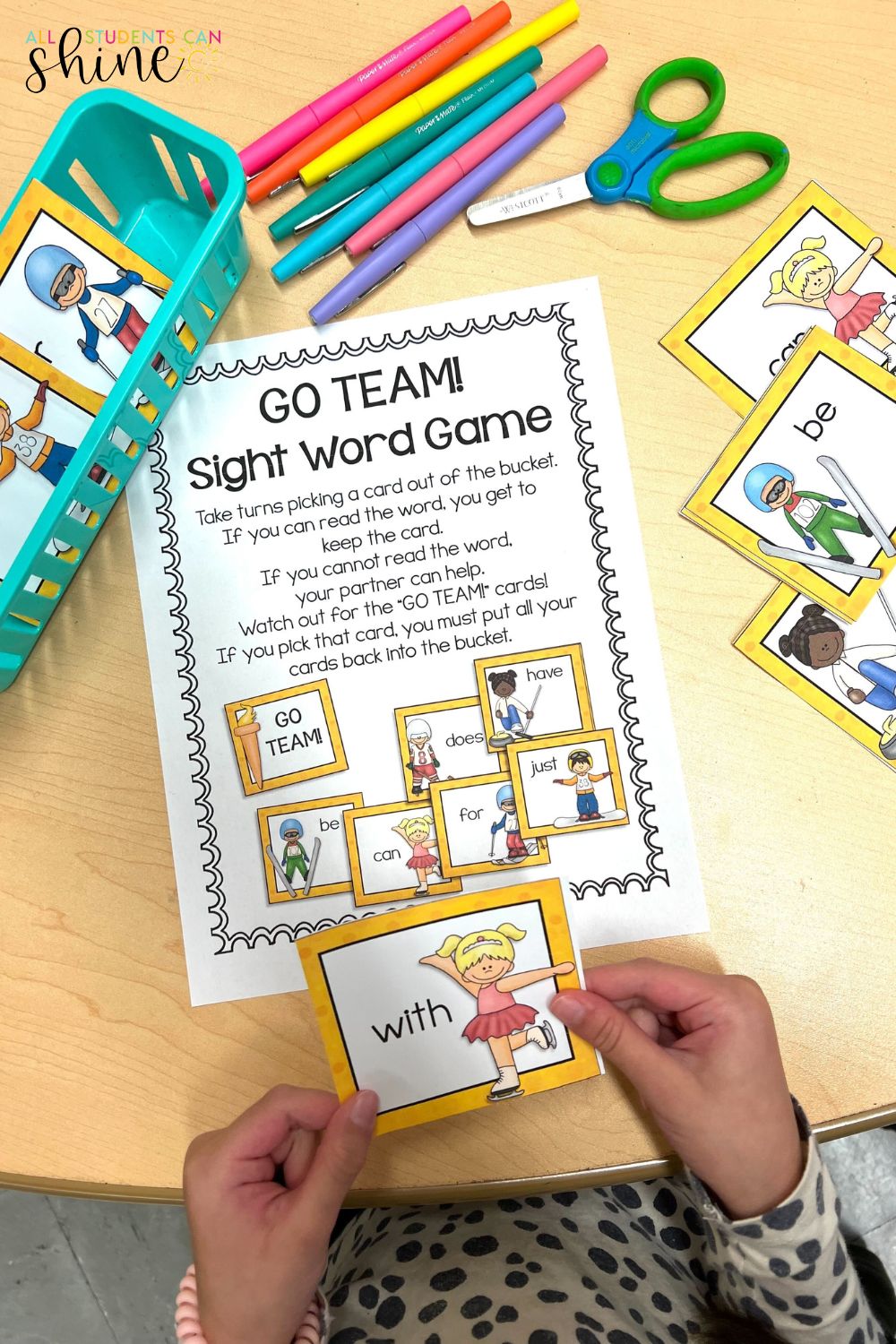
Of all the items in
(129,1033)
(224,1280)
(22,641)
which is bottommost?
(224,1280)

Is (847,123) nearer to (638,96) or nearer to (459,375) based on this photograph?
(638,96)

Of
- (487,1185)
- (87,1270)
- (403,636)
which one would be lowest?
(87,1270)

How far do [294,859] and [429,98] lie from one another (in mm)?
519

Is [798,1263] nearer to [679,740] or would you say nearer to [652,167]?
[679,740]

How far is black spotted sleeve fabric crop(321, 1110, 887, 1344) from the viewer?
22.0 inches

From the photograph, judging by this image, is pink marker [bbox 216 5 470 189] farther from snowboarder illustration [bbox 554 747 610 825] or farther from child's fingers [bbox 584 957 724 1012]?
child's fingers [bbox 584 957 724 1012]

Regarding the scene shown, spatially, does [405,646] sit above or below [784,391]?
below

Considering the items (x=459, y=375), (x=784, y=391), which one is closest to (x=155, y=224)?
(x=459, y=375)

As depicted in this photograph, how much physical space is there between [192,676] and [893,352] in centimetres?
53

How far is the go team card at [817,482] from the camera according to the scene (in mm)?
605

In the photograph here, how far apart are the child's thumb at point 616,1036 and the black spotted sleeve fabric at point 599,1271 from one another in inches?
3.9

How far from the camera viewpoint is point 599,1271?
621 mm

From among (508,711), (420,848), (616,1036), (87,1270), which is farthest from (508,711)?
(87,1270)

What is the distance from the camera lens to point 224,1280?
54cm
